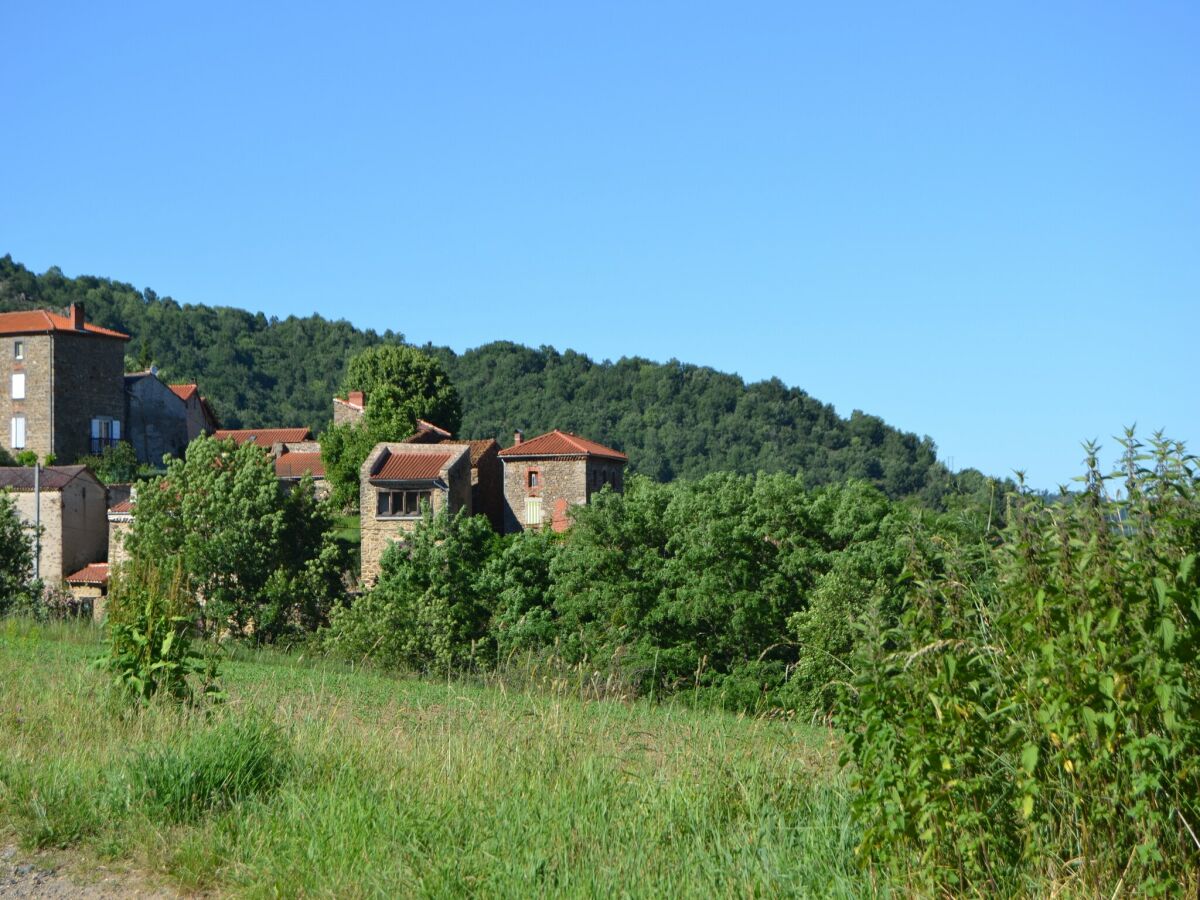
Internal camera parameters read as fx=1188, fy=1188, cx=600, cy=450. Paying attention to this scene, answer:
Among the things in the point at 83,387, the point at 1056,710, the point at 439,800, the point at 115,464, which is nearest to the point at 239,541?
the point at 115,464

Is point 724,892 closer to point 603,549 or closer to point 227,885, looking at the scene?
point 227,885

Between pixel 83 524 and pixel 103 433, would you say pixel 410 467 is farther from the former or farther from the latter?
pixel 103 433

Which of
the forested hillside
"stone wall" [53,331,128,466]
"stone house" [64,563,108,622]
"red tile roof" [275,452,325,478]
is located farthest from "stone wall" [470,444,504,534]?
the forested hillside

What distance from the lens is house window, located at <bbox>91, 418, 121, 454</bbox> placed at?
6406cm

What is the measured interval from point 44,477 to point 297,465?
23949mm

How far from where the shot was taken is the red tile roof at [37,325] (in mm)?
62719

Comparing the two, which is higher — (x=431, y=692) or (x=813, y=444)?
(x=813, y=444)

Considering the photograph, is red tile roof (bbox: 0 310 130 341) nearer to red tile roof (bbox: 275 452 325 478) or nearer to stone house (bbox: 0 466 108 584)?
red tile roof (bbox: 275 452 325 478)

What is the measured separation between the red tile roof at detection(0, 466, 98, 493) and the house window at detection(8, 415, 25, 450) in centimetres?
1070

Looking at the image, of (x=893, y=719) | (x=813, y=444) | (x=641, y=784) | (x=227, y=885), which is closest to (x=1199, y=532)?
(x=893, y=719)

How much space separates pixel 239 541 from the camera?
141 feet

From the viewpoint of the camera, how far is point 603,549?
137 feet

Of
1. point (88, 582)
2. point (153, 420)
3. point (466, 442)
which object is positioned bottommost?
point (88, 582)

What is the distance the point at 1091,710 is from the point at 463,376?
402 feet
